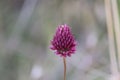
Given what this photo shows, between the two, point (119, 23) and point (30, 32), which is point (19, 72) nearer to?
point (30, 32)

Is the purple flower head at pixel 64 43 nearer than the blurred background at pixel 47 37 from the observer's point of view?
Yes

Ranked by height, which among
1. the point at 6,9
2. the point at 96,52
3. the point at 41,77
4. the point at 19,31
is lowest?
the point at 41,77

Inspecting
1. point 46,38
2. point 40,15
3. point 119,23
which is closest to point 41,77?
point 46,38

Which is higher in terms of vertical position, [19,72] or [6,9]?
[6,9]

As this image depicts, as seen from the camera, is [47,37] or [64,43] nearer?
[64,43]
